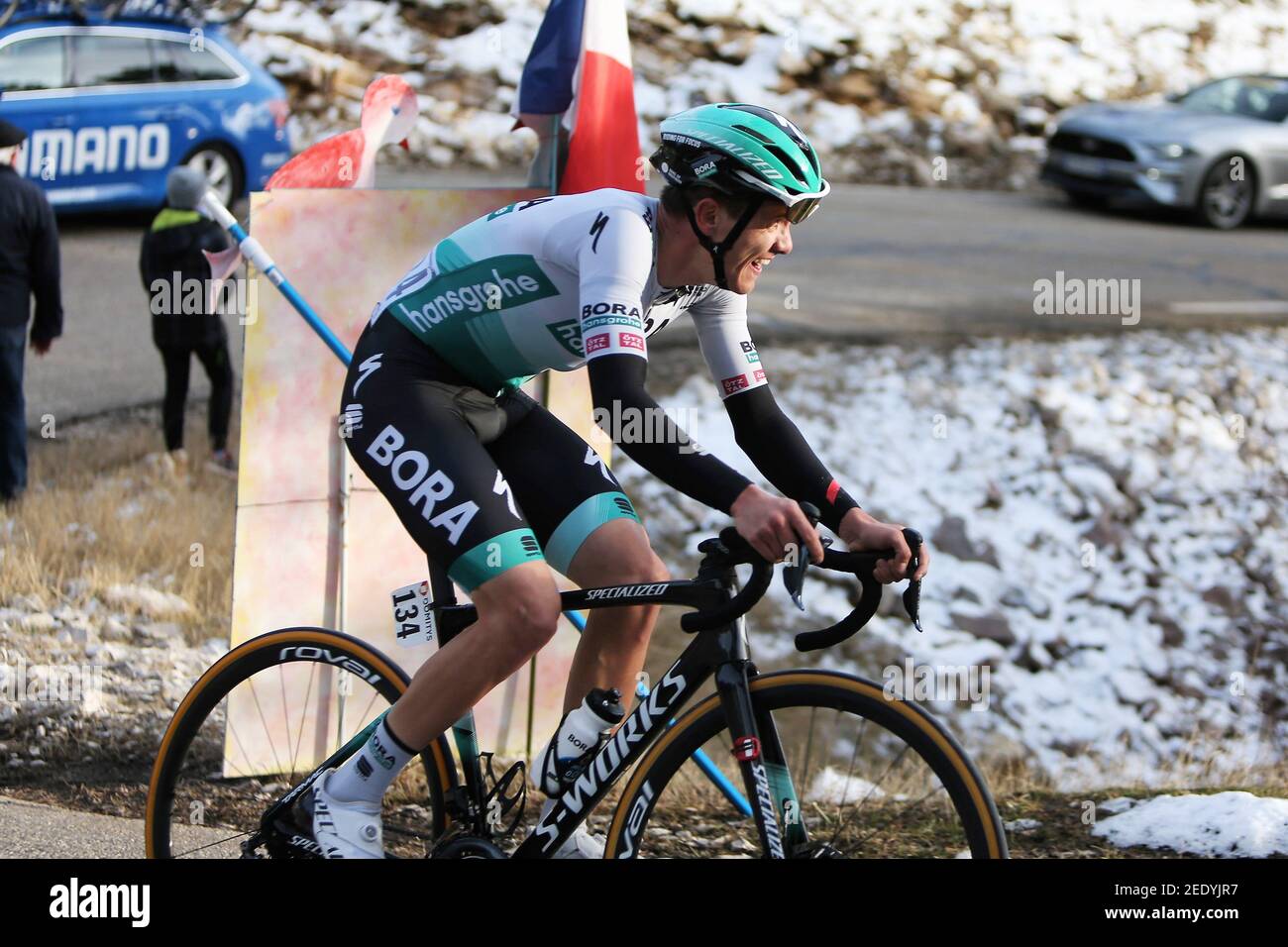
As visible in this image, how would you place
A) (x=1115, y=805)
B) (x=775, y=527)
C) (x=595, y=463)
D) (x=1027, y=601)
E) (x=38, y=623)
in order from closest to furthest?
(x=775, y=527) < (x=595, y=463) < (x=1115, y=805) < (x=38, y=623) < (x=1027, y=601)

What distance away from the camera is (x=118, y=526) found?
270 inches

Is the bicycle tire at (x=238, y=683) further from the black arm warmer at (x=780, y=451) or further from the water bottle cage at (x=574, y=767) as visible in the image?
the black arm warmer at (x=780, y=451)

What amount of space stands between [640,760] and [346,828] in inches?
27.3

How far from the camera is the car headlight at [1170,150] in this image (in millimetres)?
14930

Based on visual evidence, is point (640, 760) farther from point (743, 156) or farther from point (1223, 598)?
point (1223, 598)

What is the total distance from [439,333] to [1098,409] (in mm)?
7352

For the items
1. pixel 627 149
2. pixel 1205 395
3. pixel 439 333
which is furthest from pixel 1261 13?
pixel 439 333

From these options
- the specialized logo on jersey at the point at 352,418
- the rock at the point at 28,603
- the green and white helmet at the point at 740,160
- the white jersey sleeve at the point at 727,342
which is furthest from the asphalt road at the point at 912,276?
the green and white helmet at the point at 740,160

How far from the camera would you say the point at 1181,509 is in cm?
952

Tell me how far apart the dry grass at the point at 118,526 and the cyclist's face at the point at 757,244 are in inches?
108

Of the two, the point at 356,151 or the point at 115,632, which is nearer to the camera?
the point at 356,151

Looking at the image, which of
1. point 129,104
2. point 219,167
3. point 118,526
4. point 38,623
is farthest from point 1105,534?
point 129,104

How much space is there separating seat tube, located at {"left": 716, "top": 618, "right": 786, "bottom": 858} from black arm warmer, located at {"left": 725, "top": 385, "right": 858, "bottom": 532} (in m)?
0.43

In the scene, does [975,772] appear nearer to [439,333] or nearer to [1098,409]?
[439,333]
